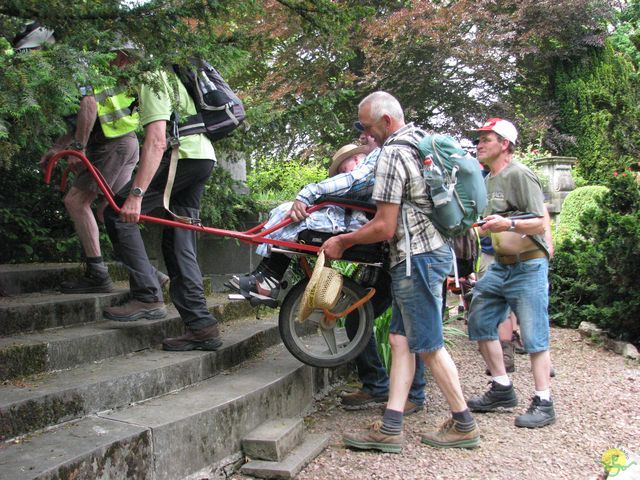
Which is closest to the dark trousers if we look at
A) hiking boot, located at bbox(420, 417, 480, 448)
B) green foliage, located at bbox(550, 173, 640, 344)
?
hiking boot, located at bbox(420, 417, 480, 448)

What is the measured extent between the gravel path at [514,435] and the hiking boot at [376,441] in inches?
1.4

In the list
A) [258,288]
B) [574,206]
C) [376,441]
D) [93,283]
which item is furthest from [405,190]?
[574,206]

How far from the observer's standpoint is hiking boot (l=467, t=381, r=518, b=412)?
4.45m

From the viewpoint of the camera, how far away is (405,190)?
349 centimetres

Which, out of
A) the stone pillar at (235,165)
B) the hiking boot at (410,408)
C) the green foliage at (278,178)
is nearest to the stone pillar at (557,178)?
the green foliage at (278,178)

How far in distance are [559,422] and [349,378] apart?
1.60 m

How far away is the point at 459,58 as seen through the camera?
13320mm

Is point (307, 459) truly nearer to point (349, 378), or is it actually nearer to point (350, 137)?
point (349, 378)

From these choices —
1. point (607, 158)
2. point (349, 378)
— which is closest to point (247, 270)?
point (349, 378)

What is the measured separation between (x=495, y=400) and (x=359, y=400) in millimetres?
946

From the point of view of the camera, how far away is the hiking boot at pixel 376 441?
11.8 feet

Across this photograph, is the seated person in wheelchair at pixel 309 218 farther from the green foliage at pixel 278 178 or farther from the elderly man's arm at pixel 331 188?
Result: the green foliage at pixel 278 178

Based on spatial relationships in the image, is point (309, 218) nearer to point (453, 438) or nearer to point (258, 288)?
point (258, 288)

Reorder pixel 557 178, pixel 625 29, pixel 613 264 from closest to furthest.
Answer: pixel 613 264
pixel 557 178
pixel 625 29
